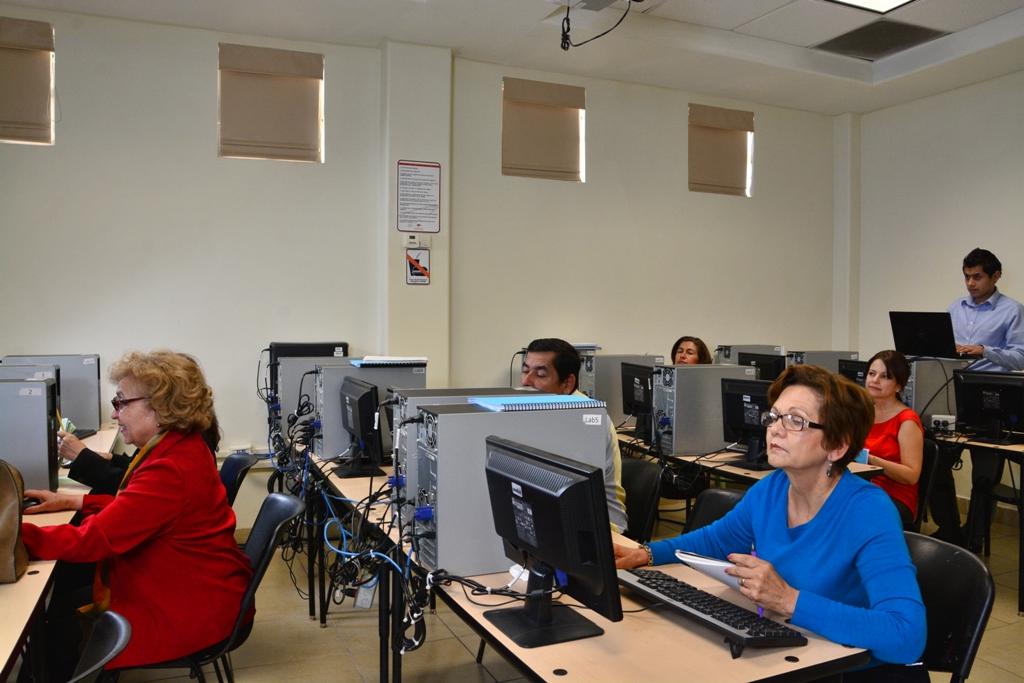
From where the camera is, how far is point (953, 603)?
5.77ft

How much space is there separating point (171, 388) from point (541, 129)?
13.3ft

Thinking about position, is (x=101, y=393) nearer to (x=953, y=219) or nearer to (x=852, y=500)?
(x=852, y=500)

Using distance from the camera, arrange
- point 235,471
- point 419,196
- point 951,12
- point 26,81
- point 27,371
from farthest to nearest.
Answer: point 419,196
point 951,12
point 26,81
point 27,371
point 235,471

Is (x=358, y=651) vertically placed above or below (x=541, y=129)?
below

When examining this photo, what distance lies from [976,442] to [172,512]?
3.99 metres

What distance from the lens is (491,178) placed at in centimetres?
550

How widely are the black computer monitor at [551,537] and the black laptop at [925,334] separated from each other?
3.88 meters

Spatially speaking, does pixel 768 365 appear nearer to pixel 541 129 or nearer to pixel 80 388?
pixel 541 129

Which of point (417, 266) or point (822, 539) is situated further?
point (417, 266)

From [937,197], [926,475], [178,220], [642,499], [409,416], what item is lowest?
[926,475]

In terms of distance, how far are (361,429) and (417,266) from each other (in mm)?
2128

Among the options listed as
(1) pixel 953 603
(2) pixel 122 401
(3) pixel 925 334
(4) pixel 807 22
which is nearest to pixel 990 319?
(3) pixel 925 334

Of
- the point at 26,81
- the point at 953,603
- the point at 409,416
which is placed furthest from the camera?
the point at 26,81

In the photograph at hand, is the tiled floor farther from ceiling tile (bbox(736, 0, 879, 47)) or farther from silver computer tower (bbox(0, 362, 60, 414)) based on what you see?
ceiling tile (bbox(736, 0, 879, 47))
